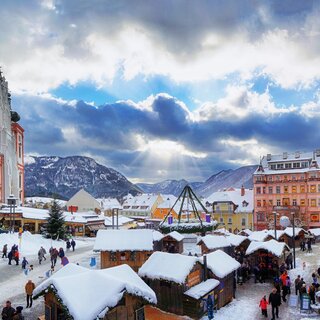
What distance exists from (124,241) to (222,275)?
36.0 ft

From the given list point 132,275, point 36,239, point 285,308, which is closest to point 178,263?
point 132,275

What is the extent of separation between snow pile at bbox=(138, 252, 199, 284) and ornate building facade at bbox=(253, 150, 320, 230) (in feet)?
178

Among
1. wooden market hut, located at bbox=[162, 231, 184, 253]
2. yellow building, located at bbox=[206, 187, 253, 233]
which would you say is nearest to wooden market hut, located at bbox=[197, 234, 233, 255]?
wooden market hut, located at bbox=[162, 231, 184, 253]

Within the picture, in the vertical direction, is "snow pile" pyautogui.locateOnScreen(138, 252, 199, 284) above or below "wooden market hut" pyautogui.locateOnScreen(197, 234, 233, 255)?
above

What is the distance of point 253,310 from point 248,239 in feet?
57.7

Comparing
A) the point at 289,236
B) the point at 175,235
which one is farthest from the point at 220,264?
the point at 289,236

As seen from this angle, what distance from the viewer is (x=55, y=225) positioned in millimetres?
50281

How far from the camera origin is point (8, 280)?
27.5 metres

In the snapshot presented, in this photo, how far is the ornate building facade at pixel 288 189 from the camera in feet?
242

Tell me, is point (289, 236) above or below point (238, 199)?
below

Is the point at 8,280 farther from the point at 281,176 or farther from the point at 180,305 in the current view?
the point at 281,176

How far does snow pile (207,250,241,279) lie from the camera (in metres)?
22.8

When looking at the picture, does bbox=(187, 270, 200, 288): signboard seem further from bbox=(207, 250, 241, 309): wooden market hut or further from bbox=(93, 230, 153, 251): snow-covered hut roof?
bbox=(93, 230, 153, 251): snow-covered hut roof

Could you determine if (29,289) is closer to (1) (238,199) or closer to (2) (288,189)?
(2) (288,189)
